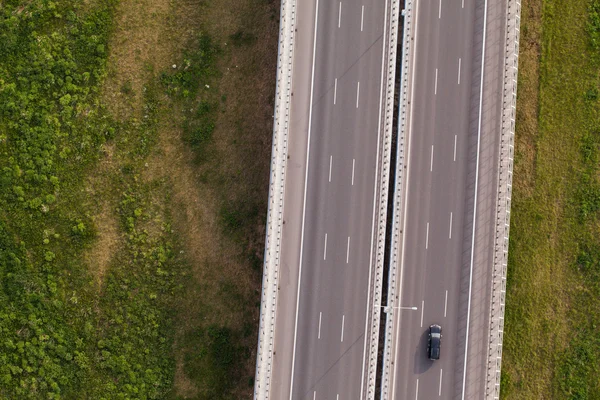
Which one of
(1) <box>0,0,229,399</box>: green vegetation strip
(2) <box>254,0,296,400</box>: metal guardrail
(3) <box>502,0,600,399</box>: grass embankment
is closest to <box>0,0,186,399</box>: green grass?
(1) <box>0,0,229,399</box>: green vegetation strip

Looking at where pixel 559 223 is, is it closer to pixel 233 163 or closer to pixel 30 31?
pixel 233 163

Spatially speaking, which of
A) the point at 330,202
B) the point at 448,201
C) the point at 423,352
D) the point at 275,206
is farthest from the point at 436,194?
the point at 275,206

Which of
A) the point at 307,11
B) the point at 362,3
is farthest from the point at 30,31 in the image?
the point at 362,3

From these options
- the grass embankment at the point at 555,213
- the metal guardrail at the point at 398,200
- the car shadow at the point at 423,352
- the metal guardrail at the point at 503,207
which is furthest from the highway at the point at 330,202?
the grass embankment at the point at 555,213

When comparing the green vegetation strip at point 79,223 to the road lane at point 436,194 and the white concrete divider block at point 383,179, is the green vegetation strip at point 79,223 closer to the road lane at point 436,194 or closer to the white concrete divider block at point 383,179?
the white concrete divider block at point 383,179

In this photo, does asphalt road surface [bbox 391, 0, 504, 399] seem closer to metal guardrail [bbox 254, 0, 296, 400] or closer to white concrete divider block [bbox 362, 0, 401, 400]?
white concrete divider block [bbox 362, 0, 401, 400]

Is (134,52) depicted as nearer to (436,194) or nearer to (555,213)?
(436,194)
